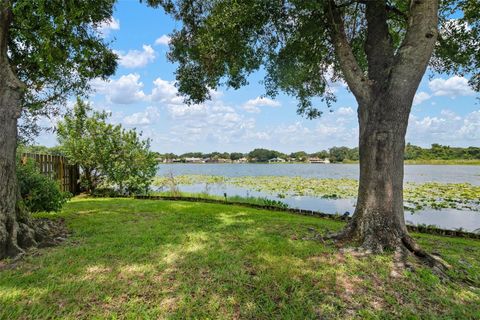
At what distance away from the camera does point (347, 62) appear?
5.07 m

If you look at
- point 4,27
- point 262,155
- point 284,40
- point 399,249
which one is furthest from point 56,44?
point 262,155

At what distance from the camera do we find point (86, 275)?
3.55m

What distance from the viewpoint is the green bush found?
6.45 metres

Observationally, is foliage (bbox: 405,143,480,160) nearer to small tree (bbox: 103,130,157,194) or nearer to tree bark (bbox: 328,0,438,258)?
small tree (bbox: 103,130,157,194)

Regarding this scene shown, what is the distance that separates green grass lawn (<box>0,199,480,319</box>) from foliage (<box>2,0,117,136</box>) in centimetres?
344

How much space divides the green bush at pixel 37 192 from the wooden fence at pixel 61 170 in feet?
16.5

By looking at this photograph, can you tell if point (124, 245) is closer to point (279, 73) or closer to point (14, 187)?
point (14, 187)

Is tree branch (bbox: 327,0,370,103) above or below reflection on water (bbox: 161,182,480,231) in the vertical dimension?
above

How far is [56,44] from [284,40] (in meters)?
5.07

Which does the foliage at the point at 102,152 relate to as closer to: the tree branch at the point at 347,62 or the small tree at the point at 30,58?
the small tree at the point at 30,58

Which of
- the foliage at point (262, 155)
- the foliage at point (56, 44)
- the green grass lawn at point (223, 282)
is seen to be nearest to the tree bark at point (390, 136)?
the green grass lawn at point (223, 282)

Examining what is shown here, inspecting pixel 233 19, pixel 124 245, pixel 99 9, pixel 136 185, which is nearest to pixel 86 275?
pixel 124 245

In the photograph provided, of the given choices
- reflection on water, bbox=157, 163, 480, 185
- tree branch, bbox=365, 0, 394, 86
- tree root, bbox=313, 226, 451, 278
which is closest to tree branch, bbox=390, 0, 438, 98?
tree branch, bbox=365, 0, 394, 86

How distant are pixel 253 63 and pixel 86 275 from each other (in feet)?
19.4
